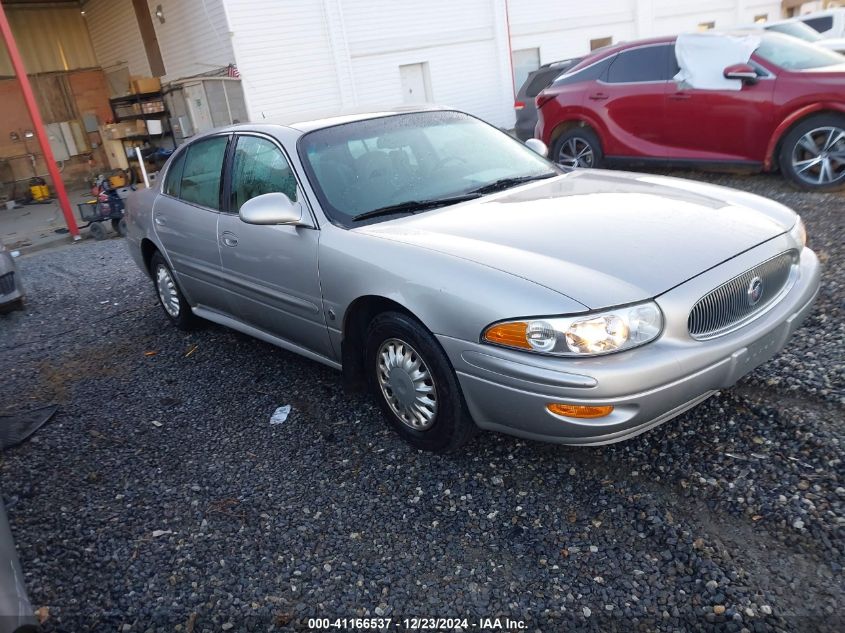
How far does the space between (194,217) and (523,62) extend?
54.4ft

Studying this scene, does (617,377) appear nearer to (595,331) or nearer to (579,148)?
(595,331)

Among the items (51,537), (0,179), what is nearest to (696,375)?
(51,537)

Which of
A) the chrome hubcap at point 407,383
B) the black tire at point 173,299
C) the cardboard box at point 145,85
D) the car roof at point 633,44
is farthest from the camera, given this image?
the cardboard box at point 145,85

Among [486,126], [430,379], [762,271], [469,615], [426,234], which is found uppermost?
[486,126]

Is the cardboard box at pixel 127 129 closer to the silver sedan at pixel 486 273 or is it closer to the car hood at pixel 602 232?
the silver sedan at pixel 486 273

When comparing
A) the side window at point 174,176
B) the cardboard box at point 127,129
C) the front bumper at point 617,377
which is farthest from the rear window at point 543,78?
the cardboard box at point 127,129

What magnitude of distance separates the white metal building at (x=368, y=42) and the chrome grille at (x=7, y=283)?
8.98m

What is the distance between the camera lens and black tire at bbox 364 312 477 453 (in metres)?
2.89

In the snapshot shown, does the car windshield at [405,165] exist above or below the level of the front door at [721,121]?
above

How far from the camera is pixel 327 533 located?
9.25 ft

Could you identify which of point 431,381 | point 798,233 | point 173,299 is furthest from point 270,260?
point 798,233

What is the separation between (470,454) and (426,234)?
3.57ft

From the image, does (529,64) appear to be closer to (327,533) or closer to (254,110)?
(254,110)

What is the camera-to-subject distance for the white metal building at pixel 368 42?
14852 mm
